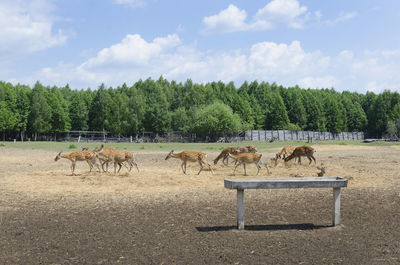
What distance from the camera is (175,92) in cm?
9531

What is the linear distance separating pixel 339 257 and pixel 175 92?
90111mm

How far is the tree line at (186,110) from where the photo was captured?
7856 cm

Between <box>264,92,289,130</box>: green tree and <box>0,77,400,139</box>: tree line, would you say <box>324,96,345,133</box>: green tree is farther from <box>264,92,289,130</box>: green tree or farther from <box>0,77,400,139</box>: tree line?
<box>264,92,289,130</box>: green tree

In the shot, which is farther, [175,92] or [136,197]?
[175,92]

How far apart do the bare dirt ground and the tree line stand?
208 ft

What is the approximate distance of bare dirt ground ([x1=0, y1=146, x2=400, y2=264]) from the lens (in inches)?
249

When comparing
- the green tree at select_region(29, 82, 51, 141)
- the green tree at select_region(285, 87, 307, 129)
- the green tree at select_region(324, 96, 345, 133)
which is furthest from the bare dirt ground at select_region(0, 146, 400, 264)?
the green tree at select_region(324, 96, 345, 133)

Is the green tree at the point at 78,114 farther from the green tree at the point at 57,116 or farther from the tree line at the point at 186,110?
the green tree at the point at 57,116

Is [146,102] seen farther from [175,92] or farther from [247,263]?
[247,263]

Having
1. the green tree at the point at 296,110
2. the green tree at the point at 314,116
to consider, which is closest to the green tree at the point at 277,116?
the green tree at the point at 296,110

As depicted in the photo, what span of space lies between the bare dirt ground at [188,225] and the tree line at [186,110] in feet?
208

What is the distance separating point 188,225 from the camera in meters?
8.16

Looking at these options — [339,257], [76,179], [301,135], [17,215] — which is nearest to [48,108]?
[301,135]

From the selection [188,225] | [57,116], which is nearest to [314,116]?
[57,116]
